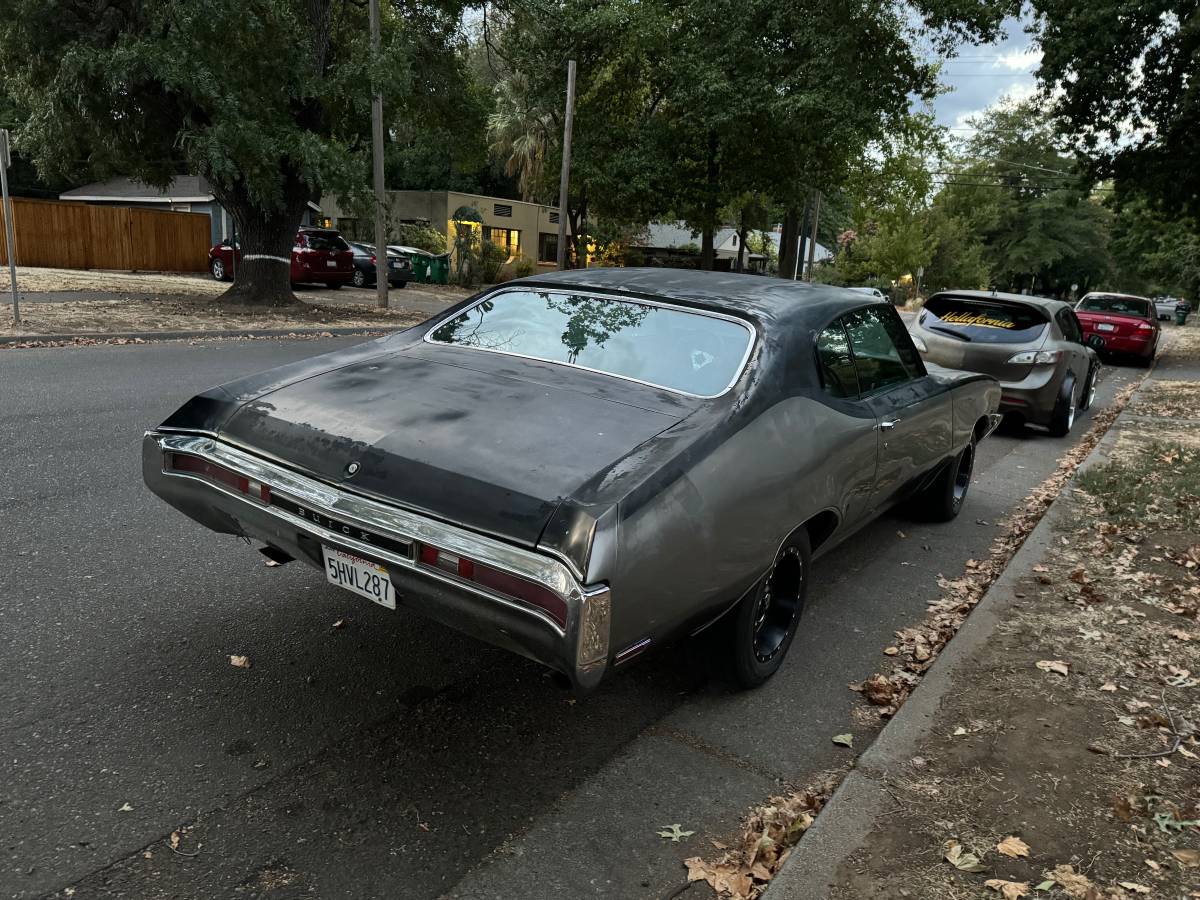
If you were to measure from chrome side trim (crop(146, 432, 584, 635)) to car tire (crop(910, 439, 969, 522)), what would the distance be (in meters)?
3.96

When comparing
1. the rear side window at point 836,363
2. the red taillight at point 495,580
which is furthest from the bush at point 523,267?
the red taillight at point 495,580

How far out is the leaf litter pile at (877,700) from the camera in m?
2.49

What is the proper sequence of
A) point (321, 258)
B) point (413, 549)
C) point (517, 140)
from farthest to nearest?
point (517, 140)
point (321, 258)
point (413, 549)

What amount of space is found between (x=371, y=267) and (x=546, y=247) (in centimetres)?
2482

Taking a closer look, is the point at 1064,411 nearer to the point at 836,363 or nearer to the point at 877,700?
the point at 836,363

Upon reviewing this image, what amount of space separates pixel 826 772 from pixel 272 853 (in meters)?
1.81

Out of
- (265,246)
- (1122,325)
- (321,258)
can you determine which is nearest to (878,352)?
(265,246)

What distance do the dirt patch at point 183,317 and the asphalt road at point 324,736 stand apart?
32.1ft

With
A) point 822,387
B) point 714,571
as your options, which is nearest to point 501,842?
point 714,571

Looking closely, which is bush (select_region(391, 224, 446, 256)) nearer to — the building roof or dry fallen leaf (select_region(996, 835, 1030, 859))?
the building roof

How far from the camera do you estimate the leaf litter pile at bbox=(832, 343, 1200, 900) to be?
249 cm

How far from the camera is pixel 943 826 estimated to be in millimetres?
2680

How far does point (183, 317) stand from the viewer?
15.6m

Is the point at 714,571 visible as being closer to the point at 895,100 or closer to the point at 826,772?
the point at 826,772
